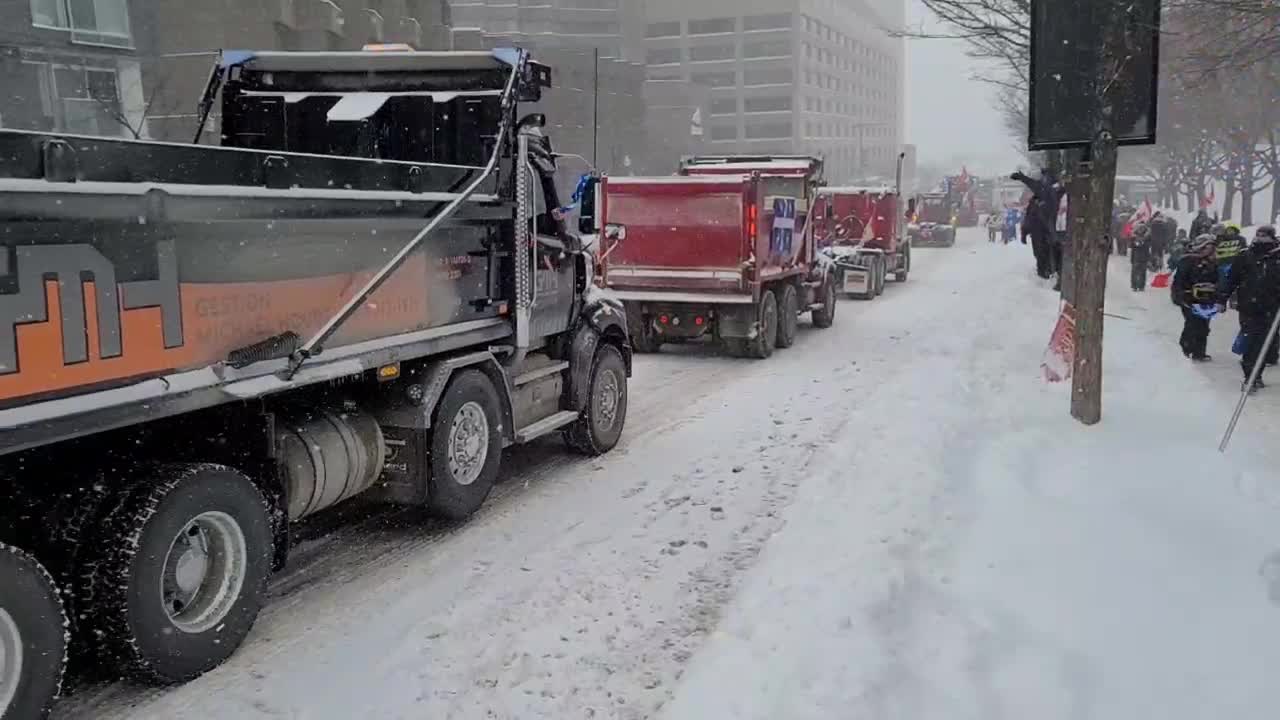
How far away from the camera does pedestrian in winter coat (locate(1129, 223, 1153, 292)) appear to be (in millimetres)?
21766

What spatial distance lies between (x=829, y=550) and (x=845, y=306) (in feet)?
52.5

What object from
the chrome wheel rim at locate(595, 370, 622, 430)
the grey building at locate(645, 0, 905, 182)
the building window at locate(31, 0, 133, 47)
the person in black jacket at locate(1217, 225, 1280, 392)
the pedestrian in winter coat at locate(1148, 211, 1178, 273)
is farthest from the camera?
the grey building at locate(645, 0, 905, 182)

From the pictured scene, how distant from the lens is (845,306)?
2127 centimetres

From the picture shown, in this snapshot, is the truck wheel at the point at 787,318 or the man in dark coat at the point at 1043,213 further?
the man in dark coat at the point at 1043,213

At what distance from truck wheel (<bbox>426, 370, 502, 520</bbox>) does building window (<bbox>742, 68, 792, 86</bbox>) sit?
116m

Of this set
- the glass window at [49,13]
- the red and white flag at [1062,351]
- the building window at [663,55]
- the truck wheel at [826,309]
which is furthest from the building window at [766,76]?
the red and white flag at [1062,351]

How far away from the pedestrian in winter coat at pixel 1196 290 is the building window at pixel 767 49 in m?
110

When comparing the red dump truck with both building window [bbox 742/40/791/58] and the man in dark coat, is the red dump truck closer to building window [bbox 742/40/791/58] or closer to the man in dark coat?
the man in dark coat

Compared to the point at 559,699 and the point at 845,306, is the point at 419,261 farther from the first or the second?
the point at 845,306

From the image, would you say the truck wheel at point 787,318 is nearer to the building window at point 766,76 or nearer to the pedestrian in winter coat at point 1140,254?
the pedestrian in winter coat at point 1140,254

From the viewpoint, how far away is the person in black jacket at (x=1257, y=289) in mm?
10688

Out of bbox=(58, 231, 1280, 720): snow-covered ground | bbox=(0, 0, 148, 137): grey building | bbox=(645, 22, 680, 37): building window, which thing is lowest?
bbox=(58, 231, 1280, 720): snow-covered ground

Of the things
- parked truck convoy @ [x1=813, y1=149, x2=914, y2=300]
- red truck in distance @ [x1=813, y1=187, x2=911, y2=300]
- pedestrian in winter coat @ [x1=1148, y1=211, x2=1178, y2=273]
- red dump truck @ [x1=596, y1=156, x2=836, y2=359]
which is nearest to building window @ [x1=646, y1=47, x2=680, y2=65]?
parked truck convoy @ [x1=813, y1=149, x2=914, y2=300]

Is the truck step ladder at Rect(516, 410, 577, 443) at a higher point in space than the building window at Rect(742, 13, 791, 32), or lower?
lower
